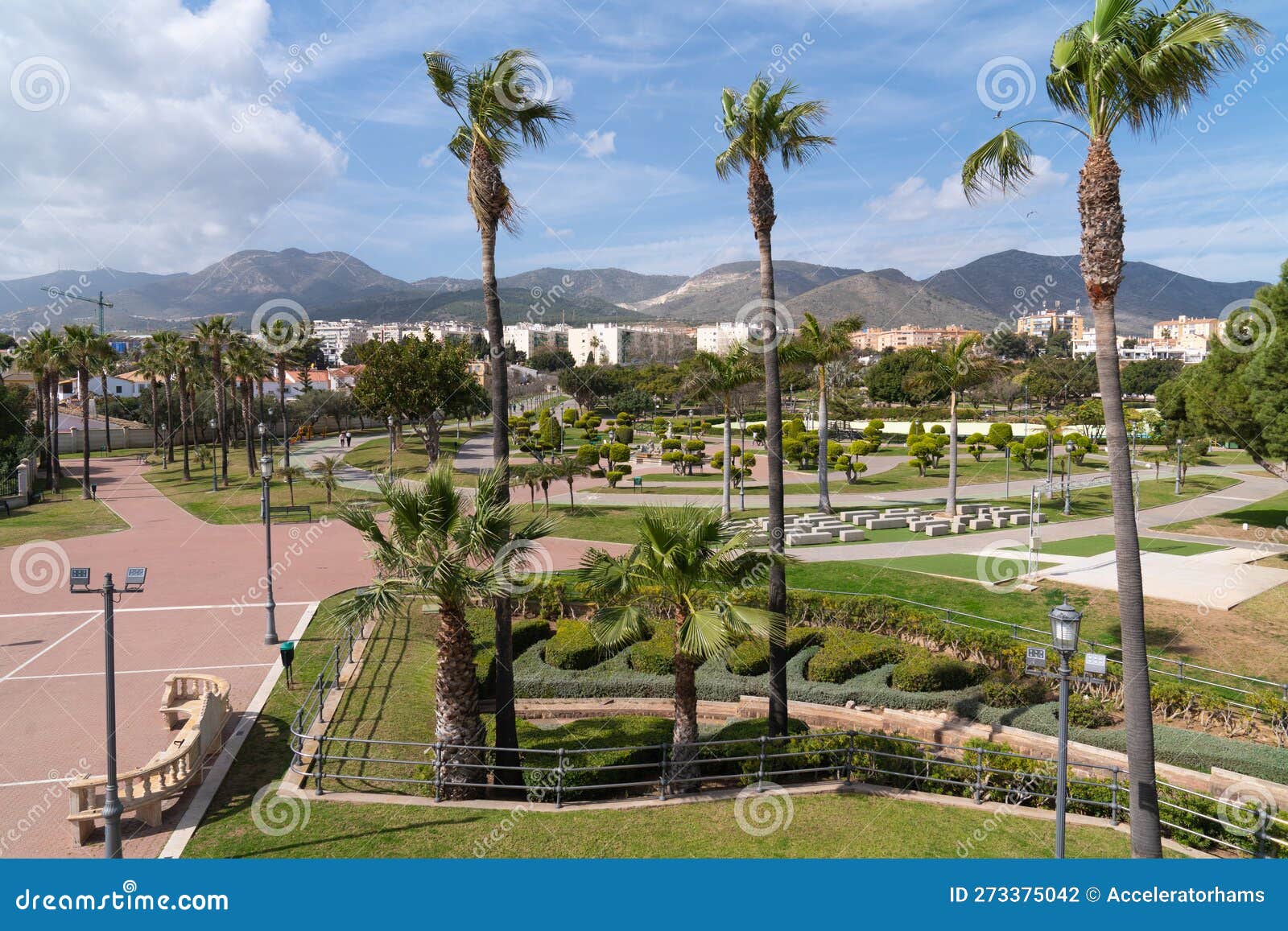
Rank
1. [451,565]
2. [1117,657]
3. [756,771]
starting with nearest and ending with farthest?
1. [451,565]
2. [756,771]
3. [1117,657]

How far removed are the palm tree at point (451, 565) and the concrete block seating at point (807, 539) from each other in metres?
17.8

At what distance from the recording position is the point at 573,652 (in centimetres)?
1636

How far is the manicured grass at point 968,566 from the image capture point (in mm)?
22109

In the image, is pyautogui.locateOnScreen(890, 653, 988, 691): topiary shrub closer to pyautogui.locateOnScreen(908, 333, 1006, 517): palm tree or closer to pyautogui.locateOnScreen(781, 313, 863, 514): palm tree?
pyautogui.locateOnScreen(781, 313, 863, 514): palm tree

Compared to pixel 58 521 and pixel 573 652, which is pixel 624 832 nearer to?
pixel 573 652

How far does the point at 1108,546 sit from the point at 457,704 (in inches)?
930

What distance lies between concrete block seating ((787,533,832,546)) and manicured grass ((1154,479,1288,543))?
43.3ft

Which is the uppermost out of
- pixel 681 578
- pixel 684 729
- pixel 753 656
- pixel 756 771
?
pixel 681 578

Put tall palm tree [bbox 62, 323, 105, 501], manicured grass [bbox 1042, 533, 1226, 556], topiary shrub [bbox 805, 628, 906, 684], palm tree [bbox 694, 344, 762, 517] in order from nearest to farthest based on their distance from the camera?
topiary shrub [bbox 805, 628, 906, 684]
manicured grass [bbox 1042, 533, 1226, 556]
palm tree [bbox 694, 344, 762, 517]
tall palm tree [bbox 62, 323, 105, 501]

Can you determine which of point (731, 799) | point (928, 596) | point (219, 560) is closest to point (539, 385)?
point (219, 560)

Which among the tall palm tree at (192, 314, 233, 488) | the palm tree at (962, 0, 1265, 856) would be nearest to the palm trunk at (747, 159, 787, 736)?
the palm tree at (962, 0, 1265, 856)

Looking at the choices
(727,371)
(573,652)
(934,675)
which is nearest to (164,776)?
(573,652)

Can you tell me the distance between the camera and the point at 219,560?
25.6 meters

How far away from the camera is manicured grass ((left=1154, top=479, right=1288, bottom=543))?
27.9 m
